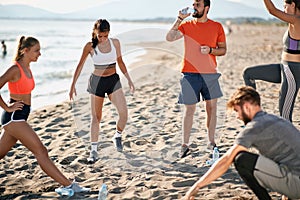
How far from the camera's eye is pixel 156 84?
1083cm

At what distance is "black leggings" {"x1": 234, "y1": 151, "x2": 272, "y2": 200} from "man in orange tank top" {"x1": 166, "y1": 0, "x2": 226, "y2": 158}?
180cm

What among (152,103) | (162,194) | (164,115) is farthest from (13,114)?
(152,103)

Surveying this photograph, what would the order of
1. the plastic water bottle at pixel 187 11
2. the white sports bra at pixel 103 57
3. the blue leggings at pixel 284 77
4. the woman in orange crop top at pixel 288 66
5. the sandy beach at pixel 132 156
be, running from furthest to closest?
1. the white sports bra at pixel 103 57
2. the plastic water bottle at pixel 187 11
3. the blue leggings at pixel 284 77
4. the woman in orange crop top at pixel 288 66
5. the sandy beach at pixel 132 156

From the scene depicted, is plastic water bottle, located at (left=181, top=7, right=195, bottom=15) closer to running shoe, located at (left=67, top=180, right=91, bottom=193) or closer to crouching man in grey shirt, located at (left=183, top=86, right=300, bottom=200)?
crouching man in grey shirt, located at (left=183, top=86, right=300, bottom=200)

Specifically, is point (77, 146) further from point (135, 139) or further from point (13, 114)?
point (13, 114)

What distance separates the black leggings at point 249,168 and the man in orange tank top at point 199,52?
1.80 metres

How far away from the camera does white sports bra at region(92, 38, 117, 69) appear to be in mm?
4711

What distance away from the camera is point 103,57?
4.73 meters

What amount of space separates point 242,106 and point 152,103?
5054mm

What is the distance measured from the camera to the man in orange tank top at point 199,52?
182 inches

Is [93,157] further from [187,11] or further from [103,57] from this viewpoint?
[187,11]

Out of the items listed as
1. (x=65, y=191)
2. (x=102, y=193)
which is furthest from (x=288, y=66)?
(x=65, y=191)

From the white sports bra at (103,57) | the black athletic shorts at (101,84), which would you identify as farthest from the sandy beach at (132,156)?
the white sports bra at (103,57)

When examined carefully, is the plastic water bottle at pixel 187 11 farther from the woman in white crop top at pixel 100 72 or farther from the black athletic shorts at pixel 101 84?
the black athletic shorts at pixel 101 84
